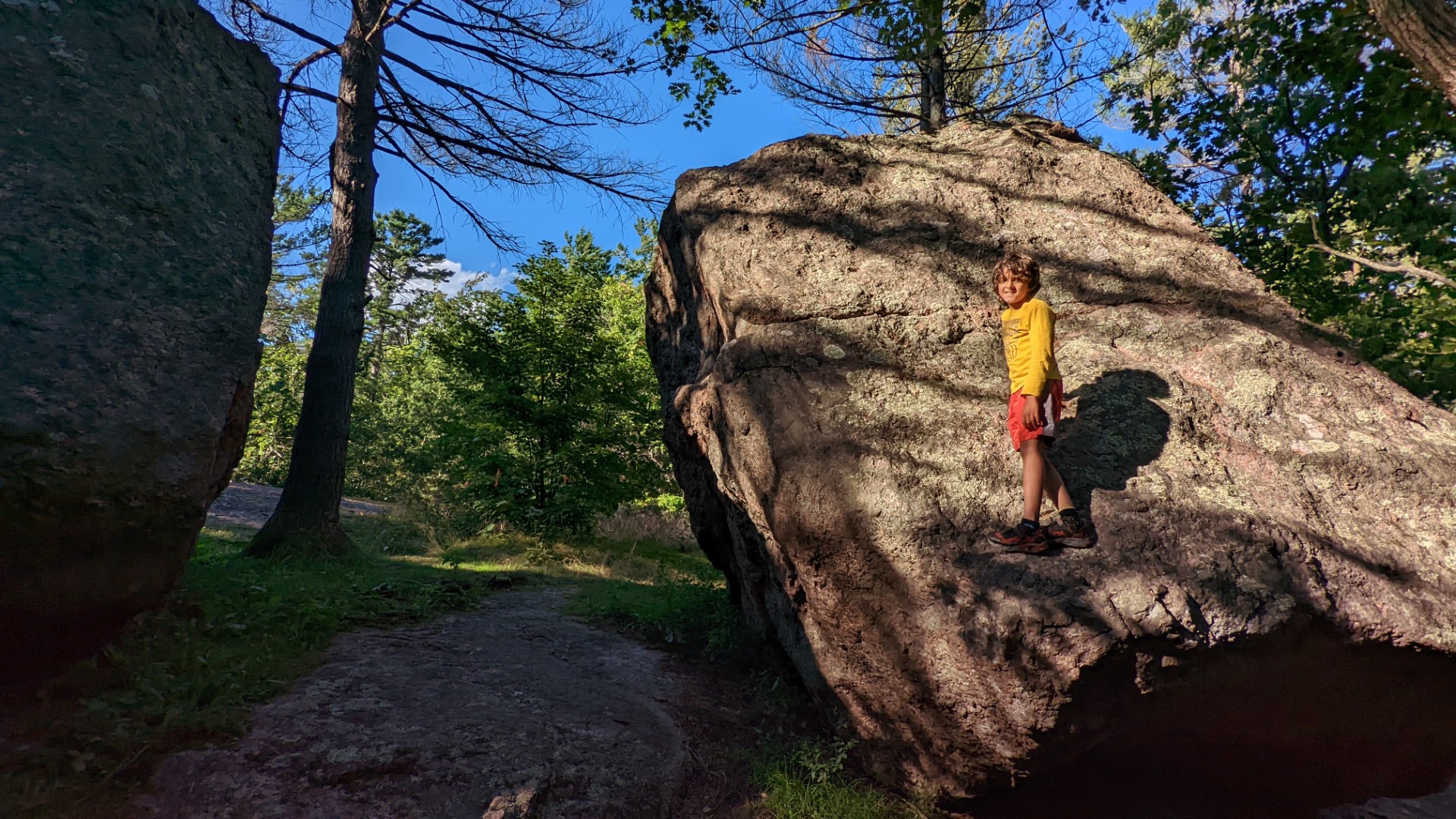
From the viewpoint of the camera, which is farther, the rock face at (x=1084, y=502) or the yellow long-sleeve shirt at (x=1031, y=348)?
the yellow long-sleeve shirt at (x=1031, y=348)

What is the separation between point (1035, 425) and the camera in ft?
10.8

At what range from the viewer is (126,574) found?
357cm

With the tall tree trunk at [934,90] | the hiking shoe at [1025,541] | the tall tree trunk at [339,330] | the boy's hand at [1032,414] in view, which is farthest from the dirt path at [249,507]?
the tall tree trunk at [934,90]

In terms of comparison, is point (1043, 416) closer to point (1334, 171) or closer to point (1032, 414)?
point (1032, 414)

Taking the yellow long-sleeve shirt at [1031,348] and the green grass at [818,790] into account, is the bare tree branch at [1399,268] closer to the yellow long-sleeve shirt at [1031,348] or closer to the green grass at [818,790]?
the yellow long-sleeve shirt at [1031,348]

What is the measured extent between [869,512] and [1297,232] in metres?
7.92

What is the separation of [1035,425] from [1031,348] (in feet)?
1.39

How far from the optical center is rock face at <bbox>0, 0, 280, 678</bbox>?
10.3 ft

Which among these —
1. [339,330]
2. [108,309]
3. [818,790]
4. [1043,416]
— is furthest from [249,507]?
[1043,416]

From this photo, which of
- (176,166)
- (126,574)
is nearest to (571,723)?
(126,574)

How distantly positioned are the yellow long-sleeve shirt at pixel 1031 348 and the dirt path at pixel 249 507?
352 inches

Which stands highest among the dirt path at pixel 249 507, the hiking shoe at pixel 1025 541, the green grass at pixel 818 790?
the hiking shoe at pixel 1025 541

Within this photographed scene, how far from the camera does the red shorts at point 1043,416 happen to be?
331 centimetres

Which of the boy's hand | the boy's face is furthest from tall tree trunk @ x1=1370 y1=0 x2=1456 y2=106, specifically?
the boy's hand
